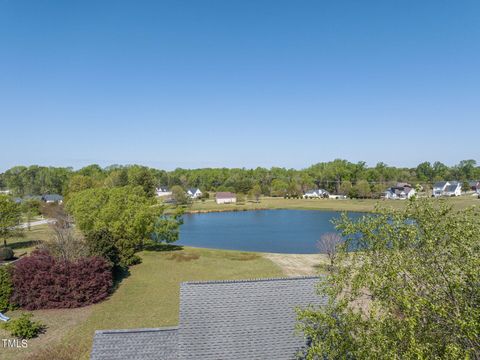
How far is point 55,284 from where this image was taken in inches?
886

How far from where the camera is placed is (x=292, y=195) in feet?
447

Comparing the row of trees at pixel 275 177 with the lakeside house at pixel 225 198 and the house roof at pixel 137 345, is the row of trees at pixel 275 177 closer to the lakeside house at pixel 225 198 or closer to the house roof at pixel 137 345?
the lakeside house at pixel 225 198

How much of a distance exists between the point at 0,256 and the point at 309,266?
29.5m

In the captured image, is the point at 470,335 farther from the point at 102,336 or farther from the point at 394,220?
the point at 102,336

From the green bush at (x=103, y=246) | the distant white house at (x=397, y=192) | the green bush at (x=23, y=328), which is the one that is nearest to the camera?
the green bush at (x=23, y=328)

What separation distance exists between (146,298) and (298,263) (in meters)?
15.7

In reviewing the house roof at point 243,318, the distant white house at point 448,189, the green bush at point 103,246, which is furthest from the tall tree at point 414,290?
the distant white house at point 448,189

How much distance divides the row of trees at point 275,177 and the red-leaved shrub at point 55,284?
88.7 metres

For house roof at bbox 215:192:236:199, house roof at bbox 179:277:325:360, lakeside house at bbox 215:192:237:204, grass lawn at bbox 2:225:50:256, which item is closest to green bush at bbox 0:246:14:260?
grass lawn at bbox 2:225:50:256

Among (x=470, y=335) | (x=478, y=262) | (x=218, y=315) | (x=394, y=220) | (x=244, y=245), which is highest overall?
(x=394, y=220)

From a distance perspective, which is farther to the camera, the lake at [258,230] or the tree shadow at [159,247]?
the lake at [258,230]

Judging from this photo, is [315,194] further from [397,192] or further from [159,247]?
[159,247]

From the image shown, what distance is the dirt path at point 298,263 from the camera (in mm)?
30098

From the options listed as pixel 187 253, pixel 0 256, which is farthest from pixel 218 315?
pixel 0 256
